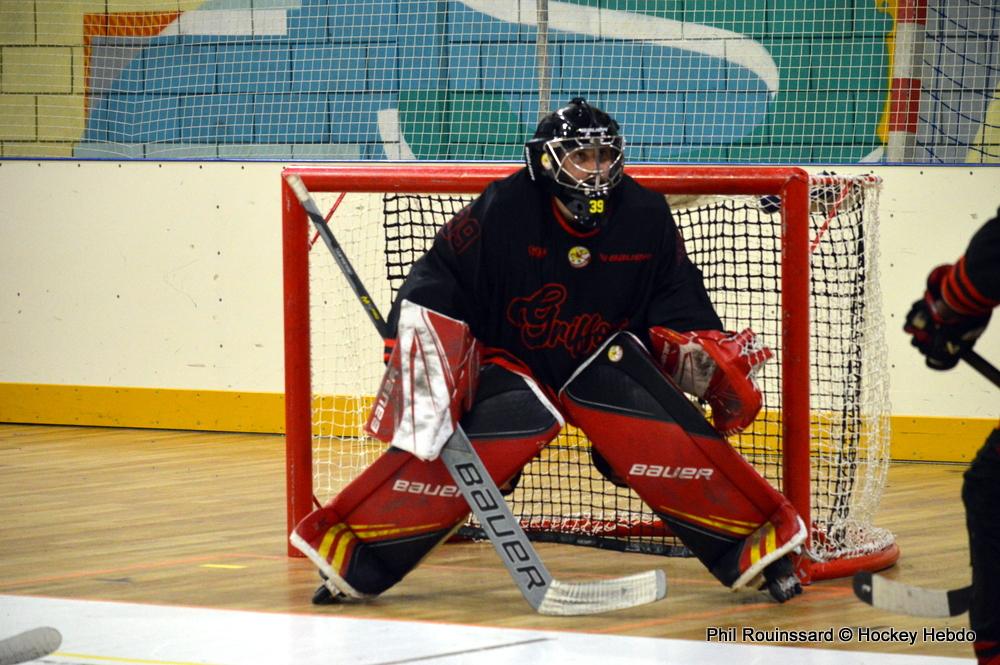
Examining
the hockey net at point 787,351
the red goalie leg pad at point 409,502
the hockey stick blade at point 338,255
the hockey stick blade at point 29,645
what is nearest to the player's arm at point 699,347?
the hockey net at point 787,351

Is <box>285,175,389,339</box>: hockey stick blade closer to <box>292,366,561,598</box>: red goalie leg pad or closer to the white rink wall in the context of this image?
<box>292,366,561,598</box>: red goalie leg pad

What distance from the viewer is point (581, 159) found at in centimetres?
327

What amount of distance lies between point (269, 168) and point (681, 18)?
184 centimetres

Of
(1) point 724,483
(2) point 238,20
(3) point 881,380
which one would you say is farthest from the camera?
(2) point 238,20

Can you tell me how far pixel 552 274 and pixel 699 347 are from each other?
37 cm

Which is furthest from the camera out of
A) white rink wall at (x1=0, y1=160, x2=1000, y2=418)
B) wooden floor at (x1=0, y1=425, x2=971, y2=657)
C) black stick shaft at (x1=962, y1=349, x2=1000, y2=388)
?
white rink wall at (x1=0, y1=160, x2=1000, y2=418)

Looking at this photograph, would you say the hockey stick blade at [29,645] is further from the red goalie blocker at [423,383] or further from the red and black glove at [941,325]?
the red and black glove at [941,325]

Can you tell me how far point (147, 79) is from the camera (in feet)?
22.3

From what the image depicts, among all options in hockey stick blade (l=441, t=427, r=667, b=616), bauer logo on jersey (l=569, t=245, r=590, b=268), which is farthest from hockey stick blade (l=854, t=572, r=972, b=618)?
bauer logo on jersey (l=569, t=245, r=590, b=268)

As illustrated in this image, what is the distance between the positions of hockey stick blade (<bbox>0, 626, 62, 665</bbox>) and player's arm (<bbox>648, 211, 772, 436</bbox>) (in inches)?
56.9

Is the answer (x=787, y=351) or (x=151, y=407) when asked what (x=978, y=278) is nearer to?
(x=787, y=351)

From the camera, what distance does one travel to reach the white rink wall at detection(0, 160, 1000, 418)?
251 inches

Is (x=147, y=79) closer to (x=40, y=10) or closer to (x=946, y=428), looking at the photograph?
(x=40, y=10)

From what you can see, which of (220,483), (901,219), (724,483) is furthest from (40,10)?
(724,483)
